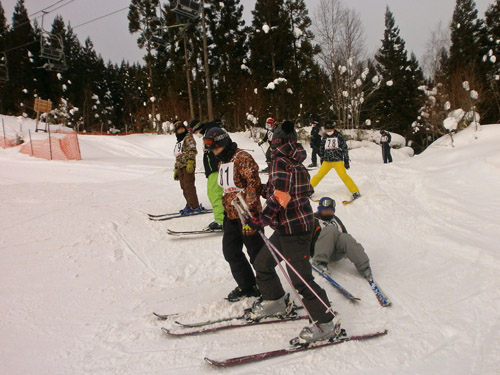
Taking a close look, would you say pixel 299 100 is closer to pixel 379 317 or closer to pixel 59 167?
pixel 59 167

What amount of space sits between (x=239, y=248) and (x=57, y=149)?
13.9 meters

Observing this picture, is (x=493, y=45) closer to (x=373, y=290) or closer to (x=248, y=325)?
(x=373, y=290)

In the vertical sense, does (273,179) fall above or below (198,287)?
above

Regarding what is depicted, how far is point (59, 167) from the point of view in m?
12.2

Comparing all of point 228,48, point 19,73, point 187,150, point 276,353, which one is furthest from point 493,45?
point 19,73

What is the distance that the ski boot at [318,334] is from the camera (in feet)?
8.50

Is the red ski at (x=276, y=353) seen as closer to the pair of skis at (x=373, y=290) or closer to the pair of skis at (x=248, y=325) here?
the pair of skis at (x=248, y=325)

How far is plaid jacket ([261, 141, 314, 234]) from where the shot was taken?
2.57 meters

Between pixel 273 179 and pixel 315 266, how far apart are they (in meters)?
1.79

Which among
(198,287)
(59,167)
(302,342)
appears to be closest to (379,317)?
(302,342)

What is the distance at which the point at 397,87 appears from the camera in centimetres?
3300

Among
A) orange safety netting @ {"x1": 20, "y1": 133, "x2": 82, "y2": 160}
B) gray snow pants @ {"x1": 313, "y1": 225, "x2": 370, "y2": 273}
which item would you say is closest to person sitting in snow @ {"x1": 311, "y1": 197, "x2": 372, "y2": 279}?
gray snow pants @ {"x1": 313, "y1": 225, "x2": 370, "y2": 273}

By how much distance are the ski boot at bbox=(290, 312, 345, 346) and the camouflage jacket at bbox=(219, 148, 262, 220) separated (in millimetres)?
1068

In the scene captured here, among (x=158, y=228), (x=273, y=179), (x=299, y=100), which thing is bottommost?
(x=158, y=228)
